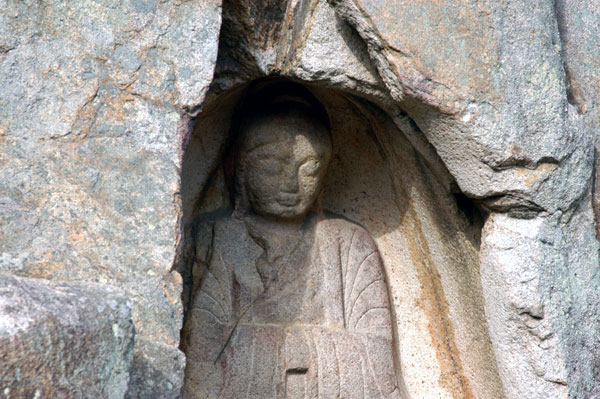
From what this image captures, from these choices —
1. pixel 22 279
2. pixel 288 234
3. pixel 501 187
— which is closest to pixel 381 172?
pixel 288 234

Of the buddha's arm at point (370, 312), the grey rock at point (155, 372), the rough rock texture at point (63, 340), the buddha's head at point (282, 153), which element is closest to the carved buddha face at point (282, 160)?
the buddha's head at point (282, 153)

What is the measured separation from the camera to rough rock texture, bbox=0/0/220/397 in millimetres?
1987

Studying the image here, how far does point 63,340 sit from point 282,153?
1.38 metres

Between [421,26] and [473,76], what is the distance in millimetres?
201

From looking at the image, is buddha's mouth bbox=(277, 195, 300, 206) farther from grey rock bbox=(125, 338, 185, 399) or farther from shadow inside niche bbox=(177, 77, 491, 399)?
grey rock bbox=(125, 338, 185, 399)

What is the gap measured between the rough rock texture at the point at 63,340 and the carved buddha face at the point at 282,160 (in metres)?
1.17

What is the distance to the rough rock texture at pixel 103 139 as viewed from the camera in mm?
1987

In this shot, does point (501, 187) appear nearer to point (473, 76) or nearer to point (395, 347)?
point (473, 76)

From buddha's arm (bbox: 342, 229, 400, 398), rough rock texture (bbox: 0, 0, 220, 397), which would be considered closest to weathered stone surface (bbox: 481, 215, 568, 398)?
buddha's arm (bbox: 342, 229, 400, 398)

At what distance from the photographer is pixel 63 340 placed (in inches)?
60.8

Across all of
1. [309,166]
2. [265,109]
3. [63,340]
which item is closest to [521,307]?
[309,166]

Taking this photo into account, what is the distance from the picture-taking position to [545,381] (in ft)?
8.22

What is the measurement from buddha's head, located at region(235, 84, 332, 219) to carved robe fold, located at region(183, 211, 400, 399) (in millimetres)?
130

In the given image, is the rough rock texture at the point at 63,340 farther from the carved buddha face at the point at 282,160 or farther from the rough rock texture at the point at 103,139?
the carved buddha face at the point at 282,160
